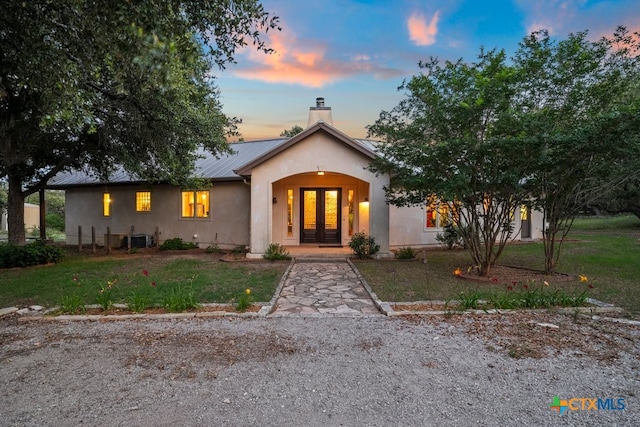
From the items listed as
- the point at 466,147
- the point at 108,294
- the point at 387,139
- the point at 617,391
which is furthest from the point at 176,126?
the point at 617,391

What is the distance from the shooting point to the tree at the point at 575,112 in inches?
265

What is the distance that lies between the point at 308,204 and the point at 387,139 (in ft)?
19.0

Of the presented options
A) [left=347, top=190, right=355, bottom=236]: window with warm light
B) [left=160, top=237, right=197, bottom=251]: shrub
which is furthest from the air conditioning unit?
[left=347, top=190, right=355, bottom=236]: window with warm light

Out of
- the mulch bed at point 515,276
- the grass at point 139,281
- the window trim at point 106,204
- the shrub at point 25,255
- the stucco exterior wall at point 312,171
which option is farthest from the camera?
the window trim at point 106,204

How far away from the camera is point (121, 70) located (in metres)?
4.59

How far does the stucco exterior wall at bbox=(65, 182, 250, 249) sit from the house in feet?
0.13

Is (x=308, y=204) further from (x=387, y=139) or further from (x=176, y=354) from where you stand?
(x=176, y=354)

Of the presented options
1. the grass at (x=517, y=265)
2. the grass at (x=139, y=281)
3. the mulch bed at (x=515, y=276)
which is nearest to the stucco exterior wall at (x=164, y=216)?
the grass at (x=139, y=281)

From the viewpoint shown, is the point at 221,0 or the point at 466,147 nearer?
the point at 221,0

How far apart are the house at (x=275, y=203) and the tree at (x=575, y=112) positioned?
13.4 ft

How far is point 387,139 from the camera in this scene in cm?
912

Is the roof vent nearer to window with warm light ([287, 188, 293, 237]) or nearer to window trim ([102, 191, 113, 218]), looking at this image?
window with warm light ([287, 188, 293, 237])
